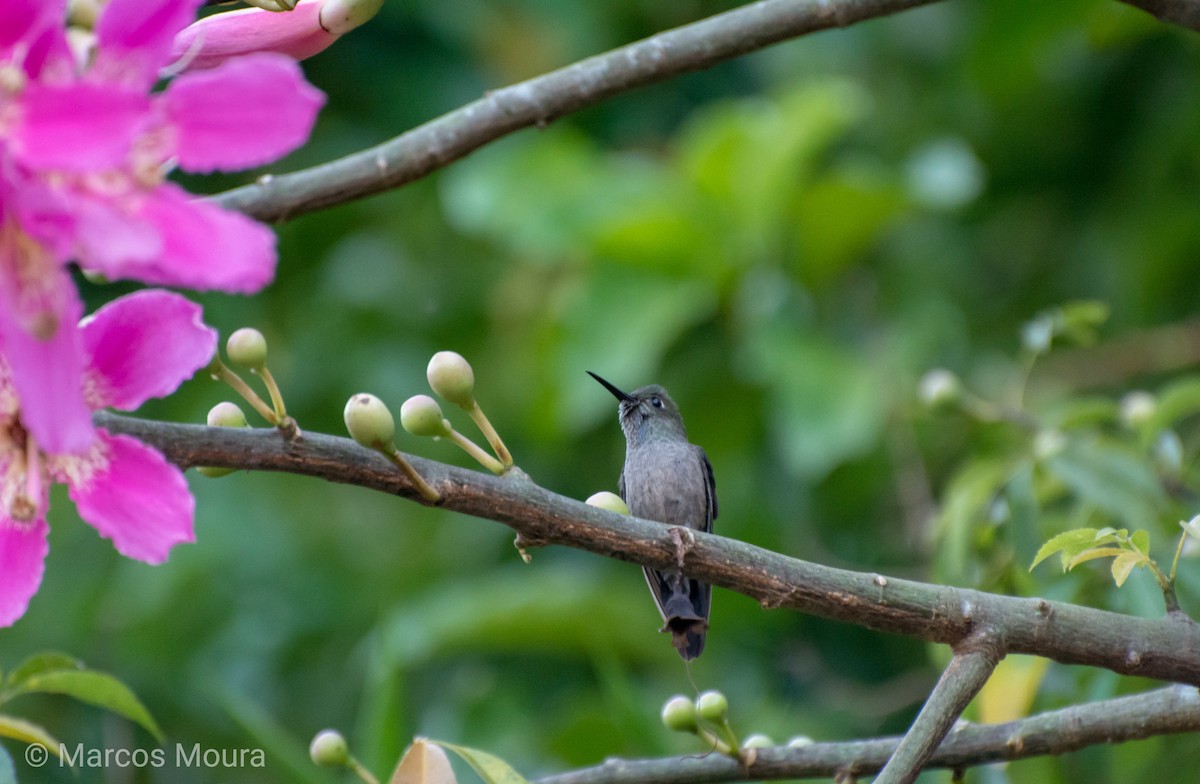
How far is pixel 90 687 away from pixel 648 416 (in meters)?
0.94

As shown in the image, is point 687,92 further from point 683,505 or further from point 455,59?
point 683,505

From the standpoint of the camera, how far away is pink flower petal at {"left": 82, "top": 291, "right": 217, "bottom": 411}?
43.5 inches

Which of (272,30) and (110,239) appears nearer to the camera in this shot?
(110,239)

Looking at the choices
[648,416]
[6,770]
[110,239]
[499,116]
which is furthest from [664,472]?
[110,239]

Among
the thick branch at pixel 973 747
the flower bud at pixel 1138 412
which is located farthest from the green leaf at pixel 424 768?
the flower bud at pixel 1138 412

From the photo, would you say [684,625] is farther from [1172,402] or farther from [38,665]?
[1172,402]

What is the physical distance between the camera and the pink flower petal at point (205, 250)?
85 cm

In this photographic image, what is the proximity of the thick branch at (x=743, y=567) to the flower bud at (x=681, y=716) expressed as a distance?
16.7 inches

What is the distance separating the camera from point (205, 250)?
866mm

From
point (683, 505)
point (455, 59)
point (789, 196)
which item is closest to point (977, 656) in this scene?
point (683, 505)

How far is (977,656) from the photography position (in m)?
1.32

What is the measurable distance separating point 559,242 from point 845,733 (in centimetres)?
177

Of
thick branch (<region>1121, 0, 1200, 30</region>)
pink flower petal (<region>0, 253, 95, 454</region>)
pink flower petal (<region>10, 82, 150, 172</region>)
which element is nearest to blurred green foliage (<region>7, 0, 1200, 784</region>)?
thick branch (<region>1121, 0, 1200, 30</region>)

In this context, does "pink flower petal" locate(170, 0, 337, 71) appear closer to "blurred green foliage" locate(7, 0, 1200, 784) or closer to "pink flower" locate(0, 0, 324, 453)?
"pink flower" locate(0, 0, 324, 453)
